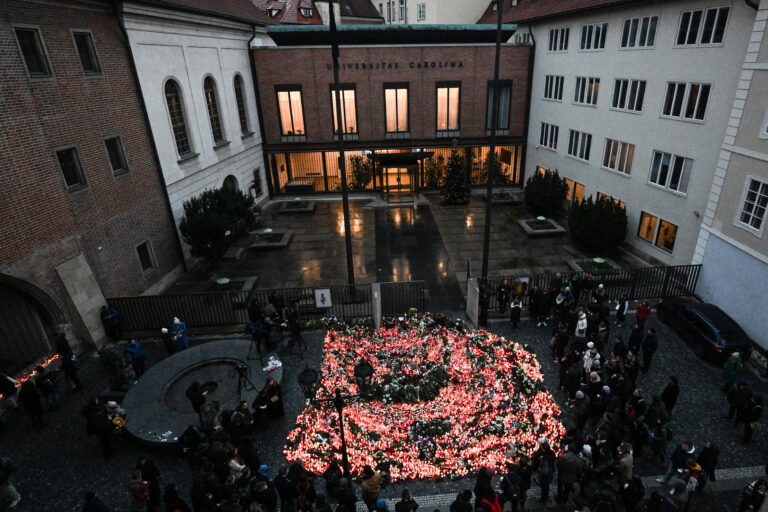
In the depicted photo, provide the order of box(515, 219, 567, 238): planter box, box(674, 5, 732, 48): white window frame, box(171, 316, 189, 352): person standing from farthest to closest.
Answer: box(515, 219, 567, 238): planter box → box(674, 5, 732, 48): white window frame → box(171, 316, 189, 352): person standing

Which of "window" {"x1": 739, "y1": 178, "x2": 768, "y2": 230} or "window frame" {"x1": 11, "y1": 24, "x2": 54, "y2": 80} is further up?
"window frame" {"x1": 11, "y1": 24, "x2": 54, "y2": 80}

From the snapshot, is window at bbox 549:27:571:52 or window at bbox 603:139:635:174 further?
window at bbox 549:27:571:52

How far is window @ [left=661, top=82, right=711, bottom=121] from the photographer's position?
17.2 metres

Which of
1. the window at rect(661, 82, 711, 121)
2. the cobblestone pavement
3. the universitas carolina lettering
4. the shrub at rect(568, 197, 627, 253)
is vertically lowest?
the cobblestone pavement

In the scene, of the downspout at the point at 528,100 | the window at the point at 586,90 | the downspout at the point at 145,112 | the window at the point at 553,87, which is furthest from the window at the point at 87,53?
the downspout at the point at 528,100

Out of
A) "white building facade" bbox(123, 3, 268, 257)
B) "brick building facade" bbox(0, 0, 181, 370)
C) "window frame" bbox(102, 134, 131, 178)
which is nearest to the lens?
"brick building facade" bbox(0, 0, 181, 370)

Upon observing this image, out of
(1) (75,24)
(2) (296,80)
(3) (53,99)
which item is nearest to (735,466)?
(3) (53,99)

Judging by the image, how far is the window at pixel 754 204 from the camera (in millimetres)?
14156

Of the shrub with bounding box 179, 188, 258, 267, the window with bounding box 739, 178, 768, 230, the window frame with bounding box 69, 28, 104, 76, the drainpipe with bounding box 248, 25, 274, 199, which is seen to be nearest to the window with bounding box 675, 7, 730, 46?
the window with bounding box 739, 178, 768, 230

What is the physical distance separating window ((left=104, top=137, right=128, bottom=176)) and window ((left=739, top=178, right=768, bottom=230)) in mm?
23106

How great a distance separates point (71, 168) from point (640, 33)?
24.5 m

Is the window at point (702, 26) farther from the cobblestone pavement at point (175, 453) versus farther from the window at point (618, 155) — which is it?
the cobblestone pavement at point (175, 453)

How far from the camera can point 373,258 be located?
22359 mm

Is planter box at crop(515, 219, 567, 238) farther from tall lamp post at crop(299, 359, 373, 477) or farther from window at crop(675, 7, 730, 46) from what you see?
tall lamp post at crop(299, 359, 373, 477)
